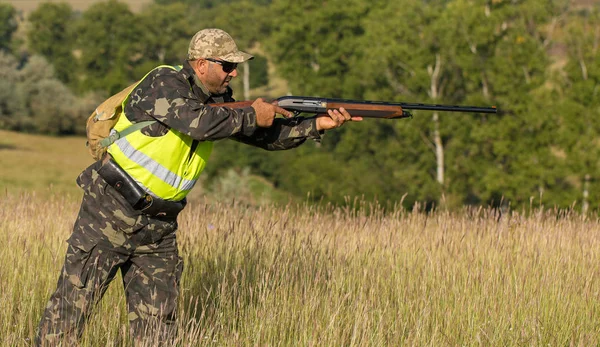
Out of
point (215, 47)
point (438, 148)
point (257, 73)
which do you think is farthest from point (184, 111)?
point (257, 73)

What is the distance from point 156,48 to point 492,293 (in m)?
101

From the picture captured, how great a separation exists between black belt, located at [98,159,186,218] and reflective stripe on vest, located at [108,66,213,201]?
0.03 metres

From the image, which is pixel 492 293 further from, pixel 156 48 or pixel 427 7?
pixel 156 48

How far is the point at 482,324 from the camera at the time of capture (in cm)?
507

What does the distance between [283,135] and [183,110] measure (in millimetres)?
999

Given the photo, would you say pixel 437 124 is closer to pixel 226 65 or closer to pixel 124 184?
pixel 226 65

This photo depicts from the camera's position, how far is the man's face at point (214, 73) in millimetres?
4762

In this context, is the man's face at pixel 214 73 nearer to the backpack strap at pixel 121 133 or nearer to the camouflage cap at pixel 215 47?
the camouflage cap at pixel 215 47

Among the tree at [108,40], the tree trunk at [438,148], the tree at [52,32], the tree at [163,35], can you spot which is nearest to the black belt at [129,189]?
the tree trunk at [438,148]

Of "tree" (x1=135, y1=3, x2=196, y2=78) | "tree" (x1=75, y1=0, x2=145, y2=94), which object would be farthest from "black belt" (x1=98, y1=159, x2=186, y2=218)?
"tree" (x1=135, y1=3, x2=196, y2=78)

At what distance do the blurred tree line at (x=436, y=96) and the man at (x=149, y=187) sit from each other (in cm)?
3406

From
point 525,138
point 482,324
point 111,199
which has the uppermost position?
point 111,199

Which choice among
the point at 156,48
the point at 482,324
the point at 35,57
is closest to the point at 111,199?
the point at 482,324

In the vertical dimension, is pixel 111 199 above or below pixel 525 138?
above
